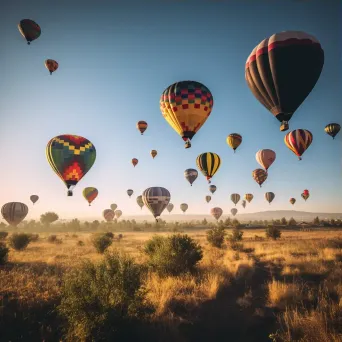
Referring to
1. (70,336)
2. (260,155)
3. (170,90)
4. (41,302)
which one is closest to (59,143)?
(170,90)

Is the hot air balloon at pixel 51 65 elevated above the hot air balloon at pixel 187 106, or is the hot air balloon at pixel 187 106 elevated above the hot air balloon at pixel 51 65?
the hot air balloon at pixel 51 65

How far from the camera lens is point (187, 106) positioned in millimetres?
18688

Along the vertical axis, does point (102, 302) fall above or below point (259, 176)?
below

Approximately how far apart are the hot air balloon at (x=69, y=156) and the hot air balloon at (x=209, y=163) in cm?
1396

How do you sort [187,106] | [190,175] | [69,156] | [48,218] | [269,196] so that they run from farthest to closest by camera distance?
[48,218], [269,196], [190,175], [69,156], [187,106]

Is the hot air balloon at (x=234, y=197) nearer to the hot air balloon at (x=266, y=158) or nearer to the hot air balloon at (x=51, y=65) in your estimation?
the hot air balloon at (x=266, y=158)

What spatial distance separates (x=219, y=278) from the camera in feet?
35.0

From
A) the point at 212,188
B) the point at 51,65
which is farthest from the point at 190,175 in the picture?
the point at 51,65

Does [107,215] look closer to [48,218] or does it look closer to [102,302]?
[48,218]

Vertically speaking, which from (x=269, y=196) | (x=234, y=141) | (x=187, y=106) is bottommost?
(x=269, y=196)

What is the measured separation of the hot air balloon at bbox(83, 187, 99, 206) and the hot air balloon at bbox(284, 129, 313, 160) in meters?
34.1

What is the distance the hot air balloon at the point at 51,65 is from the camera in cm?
2620

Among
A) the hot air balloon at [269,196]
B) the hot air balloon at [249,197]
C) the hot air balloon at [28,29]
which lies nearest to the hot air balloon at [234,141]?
the hot air balloon at [28,29]

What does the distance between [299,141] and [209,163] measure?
413 inches
